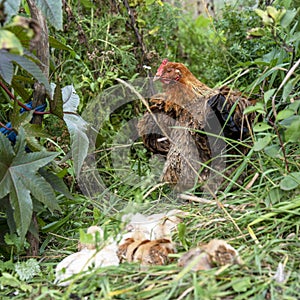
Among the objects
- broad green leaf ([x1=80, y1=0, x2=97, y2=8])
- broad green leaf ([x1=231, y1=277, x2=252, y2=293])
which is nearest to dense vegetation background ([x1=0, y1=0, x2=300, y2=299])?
broad green leaf ([x1=231, y1=277, x2=252, y2=293])

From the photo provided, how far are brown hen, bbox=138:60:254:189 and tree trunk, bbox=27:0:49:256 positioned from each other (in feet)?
1.23

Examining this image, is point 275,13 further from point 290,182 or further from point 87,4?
point 87,4

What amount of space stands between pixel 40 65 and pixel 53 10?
0.70 ft

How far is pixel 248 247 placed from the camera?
3.92ft

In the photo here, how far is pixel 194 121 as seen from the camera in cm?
165

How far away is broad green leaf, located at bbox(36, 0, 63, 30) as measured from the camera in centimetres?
115

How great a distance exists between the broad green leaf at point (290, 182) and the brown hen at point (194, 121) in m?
0.22

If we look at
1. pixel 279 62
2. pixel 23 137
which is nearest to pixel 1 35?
pixel 23 137

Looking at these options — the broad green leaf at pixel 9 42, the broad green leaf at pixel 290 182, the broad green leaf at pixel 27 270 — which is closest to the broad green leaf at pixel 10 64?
the broad green leaf at pixel 9 42

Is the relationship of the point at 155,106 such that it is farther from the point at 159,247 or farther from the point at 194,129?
the point at 159,247

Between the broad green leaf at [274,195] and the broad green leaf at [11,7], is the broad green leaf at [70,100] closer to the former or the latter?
the broad green leaf at [11,7]

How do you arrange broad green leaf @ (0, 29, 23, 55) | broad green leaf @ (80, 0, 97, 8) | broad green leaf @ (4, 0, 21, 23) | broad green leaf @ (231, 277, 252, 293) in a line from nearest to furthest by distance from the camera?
broad green leaf @ (0, 29, 23, 55) < broad green leaf @ (231, 277, 252, 293) < broad green leaf @ (4, 0, 21, 23) < broad green leaf @ (80, 0, 97, 8)

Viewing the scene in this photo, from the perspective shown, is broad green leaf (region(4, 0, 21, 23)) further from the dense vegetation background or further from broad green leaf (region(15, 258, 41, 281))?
broad green leaf (region(15, 258, 41, 281))

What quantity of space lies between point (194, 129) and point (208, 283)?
2.26ft
